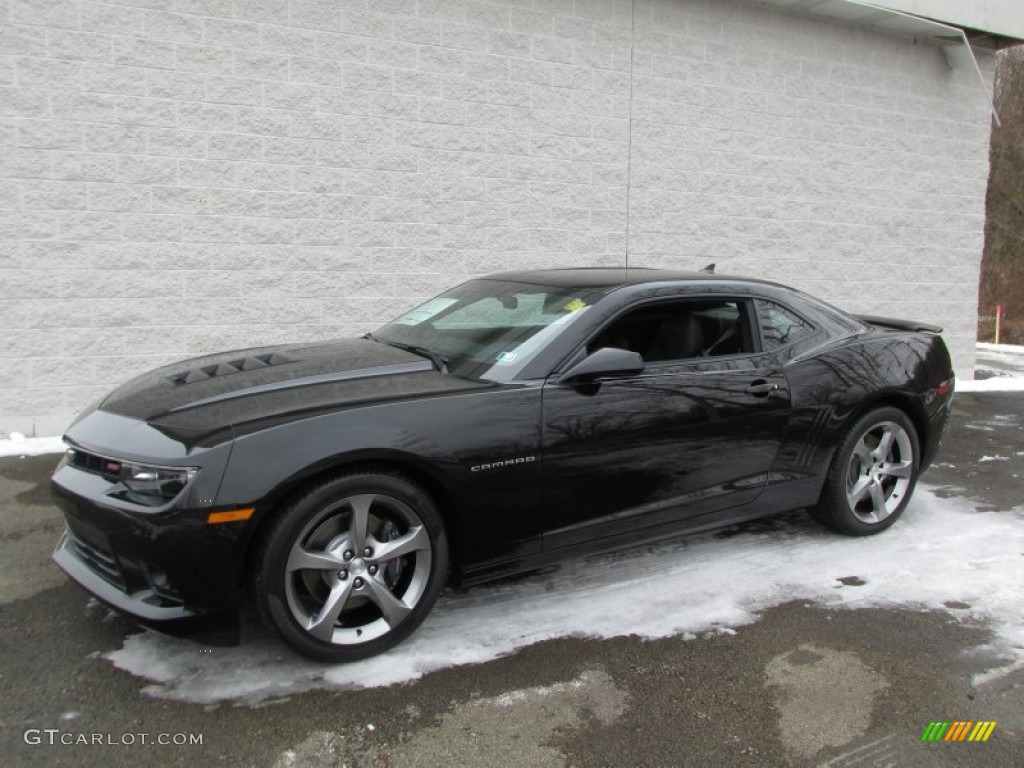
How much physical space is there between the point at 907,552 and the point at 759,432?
114cm

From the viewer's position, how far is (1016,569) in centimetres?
399

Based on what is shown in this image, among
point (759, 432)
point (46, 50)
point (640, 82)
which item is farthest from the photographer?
point (640, 82)

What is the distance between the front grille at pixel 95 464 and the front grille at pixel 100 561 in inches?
10.5

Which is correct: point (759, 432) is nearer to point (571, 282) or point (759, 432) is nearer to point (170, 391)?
point (571, 282)

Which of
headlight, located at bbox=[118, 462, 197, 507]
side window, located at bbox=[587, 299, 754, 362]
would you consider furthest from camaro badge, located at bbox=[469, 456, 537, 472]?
headlight, located at bbox=[118, 462, 197, 507]

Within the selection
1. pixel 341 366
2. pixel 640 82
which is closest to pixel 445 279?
pixel 640 82

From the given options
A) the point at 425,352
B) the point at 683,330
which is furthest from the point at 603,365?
the point at 425,352

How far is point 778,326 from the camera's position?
4.18 metres

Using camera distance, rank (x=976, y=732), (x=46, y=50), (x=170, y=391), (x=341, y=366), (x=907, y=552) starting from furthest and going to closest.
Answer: (x=46, y=50) → (x=907, y=552) → (x=341, y=366) → (x=170, y=391) → (x=976, y=732)

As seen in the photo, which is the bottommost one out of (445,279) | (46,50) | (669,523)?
(669,523)

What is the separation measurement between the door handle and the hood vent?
221cm

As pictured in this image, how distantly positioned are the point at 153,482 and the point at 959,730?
9.33ft

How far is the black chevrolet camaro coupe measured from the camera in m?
2.73

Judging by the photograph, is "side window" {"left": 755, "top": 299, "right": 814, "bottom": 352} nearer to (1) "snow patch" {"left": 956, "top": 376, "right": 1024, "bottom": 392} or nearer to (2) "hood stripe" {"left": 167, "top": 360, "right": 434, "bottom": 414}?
(2) "hood stripe" {"left": 167, "top": 360, "right": 434, "bottom": 414}
